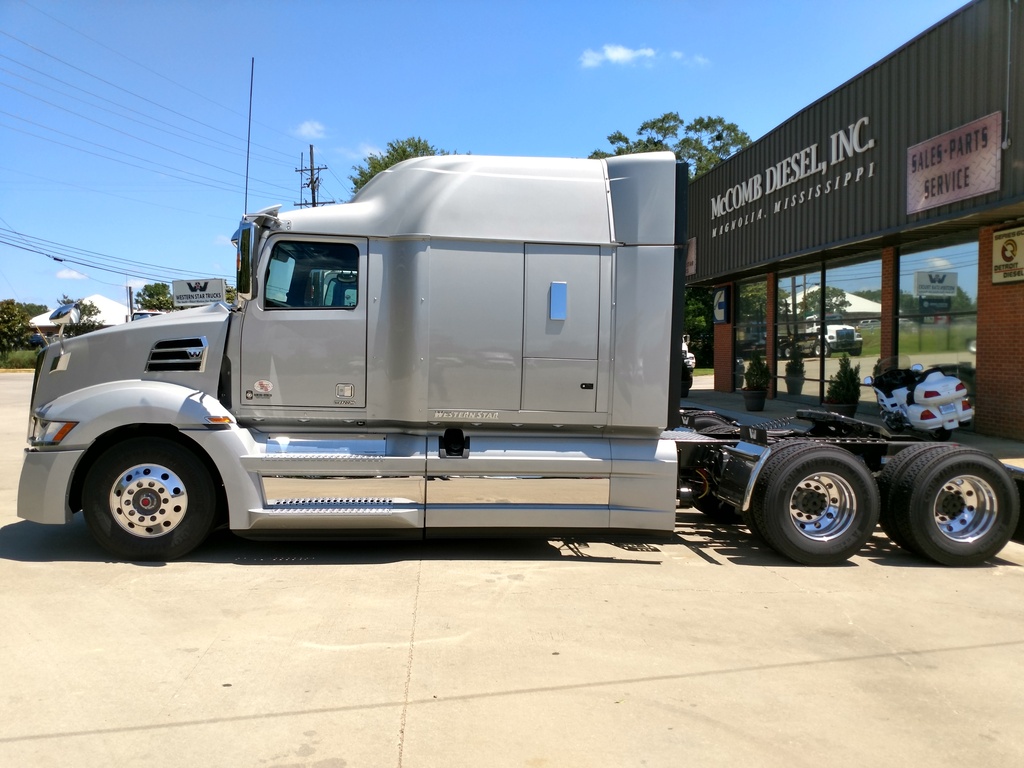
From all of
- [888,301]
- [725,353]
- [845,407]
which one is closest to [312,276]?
[845,407]

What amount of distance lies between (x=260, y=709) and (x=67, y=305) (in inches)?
169

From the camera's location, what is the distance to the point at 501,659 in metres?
4.02

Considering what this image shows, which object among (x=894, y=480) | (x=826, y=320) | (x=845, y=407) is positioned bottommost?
(x=894, y=480)

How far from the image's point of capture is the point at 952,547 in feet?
19.4

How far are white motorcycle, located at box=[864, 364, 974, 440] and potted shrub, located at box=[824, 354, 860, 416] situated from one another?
4.47m

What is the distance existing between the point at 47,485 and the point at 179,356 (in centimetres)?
133

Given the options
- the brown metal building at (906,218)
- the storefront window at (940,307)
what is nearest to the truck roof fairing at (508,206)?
the brown metal building at (906,218)

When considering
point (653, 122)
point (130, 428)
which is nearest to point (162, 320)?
point (130, 428)

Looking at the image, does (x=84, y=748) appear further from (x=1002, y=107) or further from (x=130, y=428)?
(x=1002, y=107)

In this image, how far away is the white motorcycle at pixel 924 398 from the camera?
9.02 meters

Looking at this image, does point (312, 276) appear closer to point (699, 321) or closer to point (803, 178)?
point (803, 178)

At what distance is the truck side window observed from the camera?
5691mm

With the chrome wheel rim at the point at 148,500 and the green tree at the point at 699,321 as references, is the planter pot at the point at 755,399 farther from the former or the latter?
the green tree at the point at 699,321

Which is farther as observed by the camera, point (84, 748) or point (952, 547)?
point (952, 547)
